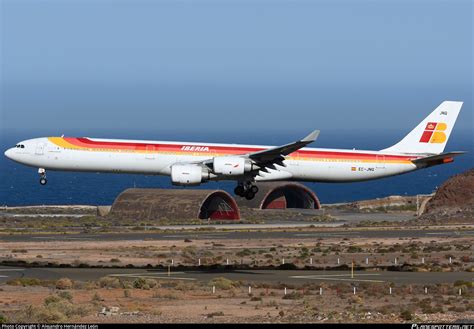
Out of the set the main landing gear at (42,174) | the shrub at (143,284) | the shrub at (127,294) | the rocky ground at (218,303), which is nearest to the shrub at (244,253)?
the main landing gear at (42,174)

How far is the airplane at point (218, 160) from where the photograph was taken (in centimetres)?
6744

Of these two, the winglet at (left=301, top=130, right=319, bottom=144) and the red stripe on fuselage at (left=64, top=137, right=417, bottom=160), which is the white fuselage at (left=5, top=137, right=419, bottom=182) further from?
the winglet at (left=301, top=130, right=319, bottom=144)

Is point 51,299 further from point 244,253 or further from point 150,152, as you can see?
point 244,253

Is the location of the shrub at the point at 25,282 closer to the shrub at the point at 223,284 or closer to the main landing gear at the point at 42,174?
the shrub at the point at 223,284

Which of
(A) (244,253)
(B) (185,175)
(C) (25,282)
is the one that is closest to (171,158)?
(B) (185,175)

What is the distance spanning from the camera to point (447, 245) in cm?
8356

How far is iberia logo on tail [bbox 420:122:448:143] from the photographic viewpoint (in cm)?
7684

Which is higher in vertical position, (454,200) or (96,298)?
(454,200)

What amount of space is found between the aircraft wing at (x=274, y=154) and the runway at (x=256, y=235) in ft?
68.6

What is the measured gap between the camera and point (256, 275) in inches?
2377

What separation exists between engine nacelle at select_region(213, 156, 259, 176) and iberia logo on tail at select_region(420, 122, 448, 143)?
15.7 m

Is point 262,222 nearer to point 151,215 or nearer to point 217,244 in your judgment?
point 151,215

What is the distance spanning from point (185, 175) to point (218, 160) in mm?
Answer: 2613

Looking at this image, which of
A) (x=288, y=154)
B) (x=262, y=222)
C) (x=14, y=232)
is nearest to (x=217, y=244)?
(x=288, y=154)
